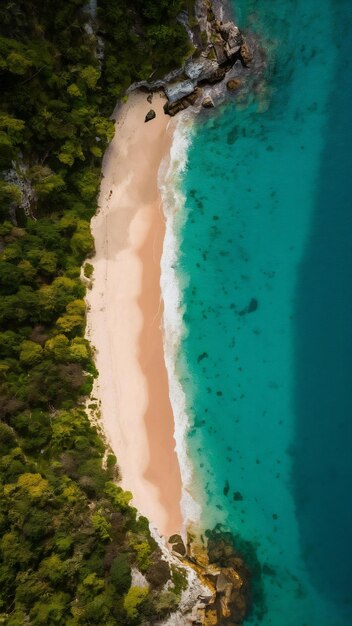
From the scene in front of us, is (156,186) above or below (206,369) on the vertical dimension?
above

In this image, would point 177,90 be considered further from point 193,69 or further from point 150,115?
point 150,115

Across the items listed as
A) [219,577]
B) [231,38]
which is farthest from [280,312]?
[231,38]

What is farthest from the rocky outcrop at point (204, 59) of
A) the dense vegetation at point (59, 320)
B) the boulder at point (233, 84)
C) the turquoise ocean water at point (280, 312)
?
the turquoise ocean water at point (280, 312)

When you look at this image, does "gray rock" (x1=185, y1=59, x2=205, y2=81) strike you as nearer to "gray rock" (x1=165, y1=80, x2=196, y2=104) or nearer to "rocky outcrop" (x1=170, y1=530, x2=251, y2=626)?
"gray rock" (x1=165, y1=80, x2=196, y2=104)

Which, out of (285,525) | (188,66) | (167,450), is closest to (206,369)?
(167,450)

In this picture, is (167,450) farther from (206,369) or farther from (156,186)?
(156,186)

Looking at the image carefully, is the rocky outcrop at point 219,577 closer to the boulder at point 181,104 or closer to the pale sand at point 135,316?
the pale sand at point 135,316
